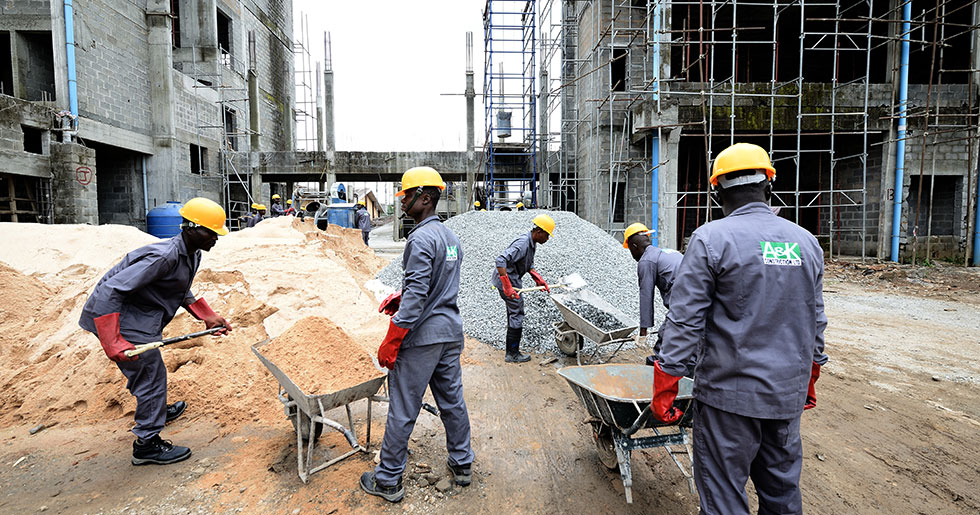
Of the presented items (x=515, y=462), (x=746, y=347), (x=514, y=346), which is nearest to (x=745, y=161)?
(x=746, y=347)

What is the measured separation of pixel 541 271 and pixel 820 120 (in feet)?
32.2

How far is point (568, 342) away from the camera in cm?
549

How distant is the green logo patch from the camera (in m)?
1.95

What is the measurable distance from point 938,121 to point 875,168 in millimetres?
1893

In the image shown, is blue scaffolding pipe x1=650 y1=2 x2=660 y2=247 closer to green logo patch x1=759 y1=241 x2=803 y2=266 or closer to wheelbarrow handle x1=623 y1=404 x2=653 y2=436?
wheelbarrow handle x1=623 y1=404 x2=653 y2=436

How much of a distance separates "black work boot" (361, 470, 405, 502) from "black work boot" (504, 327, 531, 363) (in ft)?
8.97

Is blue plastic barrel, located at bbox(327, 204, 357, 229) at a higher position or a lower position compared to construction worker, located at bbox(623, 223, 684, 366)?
higher

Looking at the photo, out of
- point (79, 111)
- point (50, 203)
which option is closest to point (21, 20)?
point (79, 111)

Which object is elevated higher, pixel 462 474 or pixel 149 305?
pixel 149 305

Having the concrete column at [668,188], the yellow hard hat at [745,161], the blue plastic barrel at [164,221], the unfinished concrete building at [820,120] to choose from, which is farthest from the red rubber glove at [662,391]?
the blue plastic barrel at [164,221]

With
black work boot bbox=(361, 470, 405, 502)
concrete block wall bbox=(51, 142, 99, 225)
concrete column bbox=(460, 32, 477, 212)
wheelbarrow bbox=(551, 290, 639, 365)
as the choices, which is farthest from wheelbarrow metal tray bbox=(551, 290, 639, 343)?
concrete column bbox=(460, 32, 477, 212)

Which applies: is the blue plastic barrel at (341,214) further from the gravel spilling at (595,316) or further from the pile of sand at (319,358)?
the pile of sand at (319,358)

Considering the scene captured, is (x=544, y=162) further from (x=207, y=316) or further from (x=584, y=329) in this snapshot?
(x=207, y=316)

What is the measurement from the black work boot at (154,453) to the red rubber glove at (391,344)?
5.62 ft
